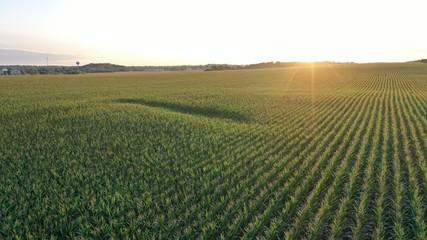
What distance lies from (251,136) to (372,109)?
1429 cm

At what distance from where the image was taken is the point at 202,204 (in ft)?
26.0

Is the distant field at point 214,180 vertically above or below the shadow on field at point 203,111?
below

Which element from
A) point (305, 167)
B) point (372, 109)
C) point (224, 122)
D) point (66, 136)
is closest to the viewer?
point (305, 167)

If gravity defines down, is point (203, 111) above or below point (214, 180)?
above

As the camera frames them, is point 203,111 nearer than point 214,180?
No

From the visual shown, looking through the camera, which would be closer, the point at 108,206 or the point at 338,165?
the point at 108,206

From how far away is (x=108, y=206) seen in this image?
7730 mm

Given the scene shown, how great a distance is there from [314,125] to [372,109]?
9319mm

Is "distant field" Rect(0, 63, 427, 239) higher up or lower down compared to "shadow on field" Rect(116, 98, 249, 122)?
lower down

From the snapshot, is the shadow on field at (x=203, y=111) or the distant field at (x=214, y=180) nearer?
the distant field at (x=214, y=180)

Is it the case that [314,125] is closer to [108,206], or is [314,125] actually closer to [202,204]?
[202,204]

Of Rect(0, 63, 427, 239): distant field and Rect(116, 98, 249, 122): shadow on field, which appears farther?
Rect(116, 98, 249, 122): shadow on field

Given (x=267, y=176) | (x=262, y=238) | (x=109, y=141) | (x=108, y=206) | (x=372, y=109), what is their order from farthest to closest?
1. (x=372, y=109)
2. (x=109, y=141)
3. (x=267, y=176)
4. (x=108, y=206)
5. (x=262, y=238)

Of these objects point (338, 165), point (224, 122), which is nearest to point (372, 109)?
point (224, 122)
